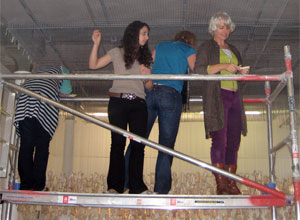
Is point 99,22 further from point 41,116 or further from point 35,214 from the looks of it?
point 41,116

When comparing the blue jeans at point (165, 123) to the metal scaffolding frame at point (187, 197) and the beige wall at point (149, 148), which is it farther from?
the beige wall at point (149, 148)

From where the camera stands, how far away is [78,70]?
30.3 ft

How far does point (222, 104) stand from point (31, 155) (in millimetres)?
1652

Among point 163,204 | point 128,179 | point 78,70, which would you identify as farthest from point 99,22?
point 163,204

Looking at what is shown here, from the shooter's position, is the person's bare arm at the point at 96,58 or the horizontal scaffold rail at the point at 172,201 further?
the person's bare arm at the point at 96,58

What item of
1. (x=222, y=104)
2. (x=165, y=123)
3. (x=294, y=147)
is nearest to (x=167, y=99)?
(x=165, y=123)

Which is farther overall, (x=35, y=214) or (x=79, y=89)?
(x=79, y=89)

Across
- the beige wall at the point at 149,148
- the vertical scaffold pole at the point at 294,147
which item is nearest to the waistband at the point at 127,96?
the vertical scaffold pole at the point at 294,147

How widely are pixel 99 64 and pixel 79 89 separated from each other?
6.98 meters

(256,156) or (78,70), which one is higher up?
(78,70)

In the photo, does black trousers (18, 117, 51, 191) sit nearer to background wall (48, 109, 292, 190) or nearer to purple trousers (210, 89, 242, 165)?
purple trousers (210, 89, 242, 165)

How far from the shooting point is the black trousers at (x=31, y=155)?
10.6 ft

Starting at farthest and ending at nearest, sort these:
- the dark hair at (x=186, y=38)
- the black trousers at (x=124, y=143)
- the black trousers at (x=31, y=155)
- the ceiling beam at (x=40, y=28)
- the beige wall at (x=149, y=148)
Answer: the beige wall at (x=149, y=148), the ceiling beam at (x=40, y=28), the dark hair at (x=186, y=38), the black trousers at (x=31, y=155), the black trousers at (x=124, y=143)

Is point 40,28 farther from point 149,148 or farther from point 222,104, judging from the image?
point 222,104
